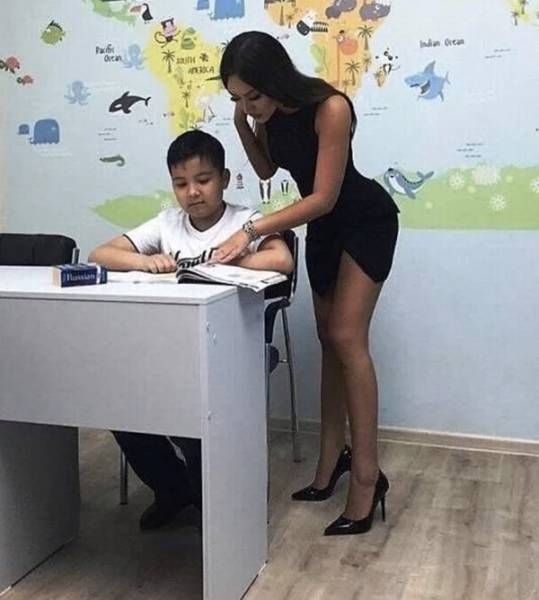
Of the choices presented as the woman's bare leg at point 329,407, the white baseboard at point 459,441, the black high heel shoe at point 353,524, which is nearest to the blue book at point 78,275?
the woman's bare leg at point 329,407

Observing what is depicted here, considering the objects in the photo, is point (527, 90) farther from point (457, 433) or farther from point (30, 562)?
point (30, 562)

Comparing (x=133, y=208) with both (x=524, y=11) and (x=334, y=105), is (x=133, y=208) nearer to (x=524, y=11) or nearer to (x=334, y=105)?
(x=334, y=105)

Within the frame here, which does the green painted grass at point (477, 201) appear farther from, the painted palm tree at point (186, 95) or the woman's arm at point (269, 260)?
the woman's arm at point (269, 260)

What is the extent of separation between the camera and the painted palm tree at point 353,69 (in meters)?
2.89

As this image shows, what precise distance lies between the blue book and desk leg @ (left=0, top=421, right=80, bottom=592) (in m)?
0.39

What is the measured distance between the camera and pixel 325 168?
2.02 meters

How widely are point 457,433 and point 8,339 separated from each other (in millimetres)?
1772

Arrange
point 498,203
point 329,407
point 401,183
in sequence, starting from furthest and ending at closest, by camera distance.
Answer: point 401,183 < point 498,203 < point 329,407

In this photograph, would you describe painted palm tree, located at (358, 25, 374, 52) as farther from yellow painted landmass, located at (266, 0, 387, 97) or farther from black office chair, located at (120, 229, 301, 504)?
black office chair, located at (120, 229, 301, 504)

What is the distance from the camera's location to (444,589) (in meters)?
1.90

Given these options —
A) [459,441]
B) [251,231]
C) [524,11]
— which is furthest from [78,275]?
[524,11]

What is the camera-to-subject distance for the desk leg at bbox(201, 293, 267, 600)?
168cm

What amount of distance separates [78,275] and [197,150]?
457 millimetres

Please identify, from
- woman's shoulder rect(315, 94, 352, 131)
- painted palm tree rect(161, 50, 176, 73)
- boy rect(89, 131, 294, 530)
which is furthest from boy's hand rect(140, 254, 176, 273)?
painted palm tree rect(161, 50, 176, 73)
